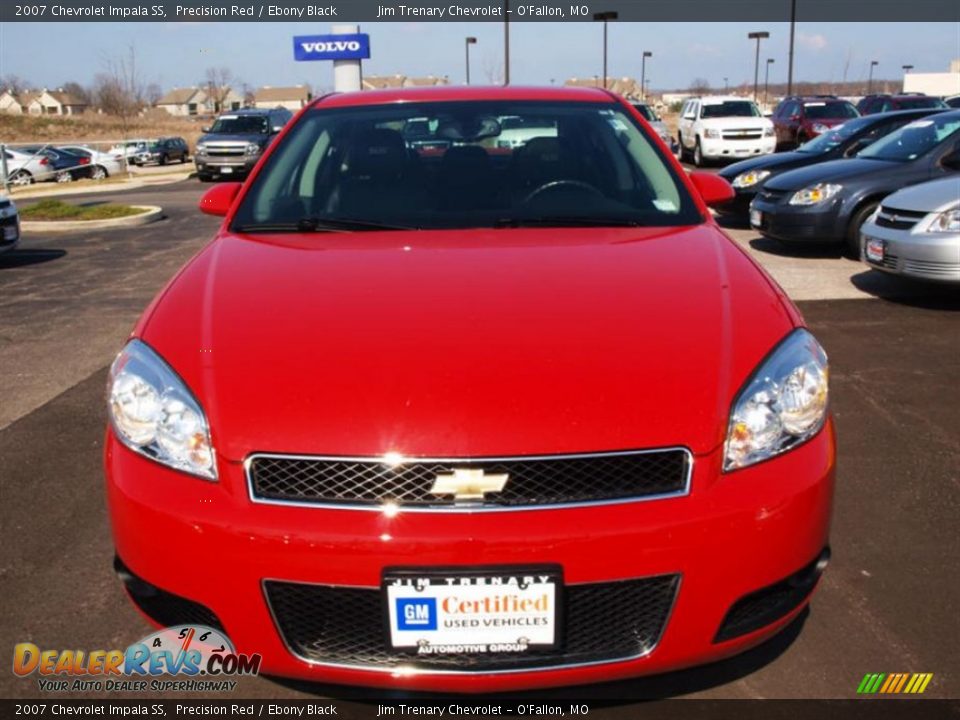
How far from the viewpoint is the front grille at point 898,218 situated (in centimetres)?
704

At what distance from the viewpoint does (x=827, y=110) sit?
74.6ft

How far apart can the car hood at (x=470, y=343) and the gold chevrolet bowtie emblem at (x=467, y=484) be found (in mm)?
46

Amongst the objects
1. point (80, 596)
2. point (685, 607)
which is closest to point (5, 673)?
point (80, 596)

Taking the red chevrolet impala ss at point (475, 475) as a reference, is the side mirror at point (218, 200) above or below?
above

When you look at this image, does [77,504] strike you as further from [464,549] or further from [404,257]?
[464,549]

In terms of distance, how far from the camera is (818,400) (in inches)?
88.7

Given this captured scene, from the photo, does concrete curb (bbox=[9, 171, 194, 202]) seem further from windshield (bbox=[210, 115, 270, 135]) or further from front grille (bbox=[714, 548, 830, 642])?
front grille (bbox=[714, 548, 830, 642])

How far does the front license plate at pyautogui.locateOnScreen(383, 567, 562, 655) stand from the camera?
190 cm

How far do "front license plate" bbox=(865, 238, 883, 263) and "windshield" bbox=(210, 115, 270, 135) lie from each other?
1889 centimetres

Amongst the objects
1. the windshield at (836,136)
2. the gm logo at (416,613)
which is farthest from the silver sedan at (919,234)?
the gm logo at (416,613)

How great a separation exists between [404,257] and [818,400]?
1.28 m

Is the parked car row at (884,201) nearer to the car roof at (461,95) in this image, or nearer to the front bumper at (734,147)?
the car roof at (461,95)

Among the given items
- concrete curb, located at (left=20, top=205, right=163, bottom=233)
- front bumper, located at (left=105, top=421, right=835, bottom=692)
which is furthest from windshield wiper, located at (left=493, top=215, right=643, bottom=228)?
concrete curb, located at (left=20, top=205, right=163, bottom=233)

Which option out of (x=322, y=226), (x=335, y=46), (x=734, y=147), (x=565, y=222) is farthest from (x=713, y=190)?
(x=335, y=46)
